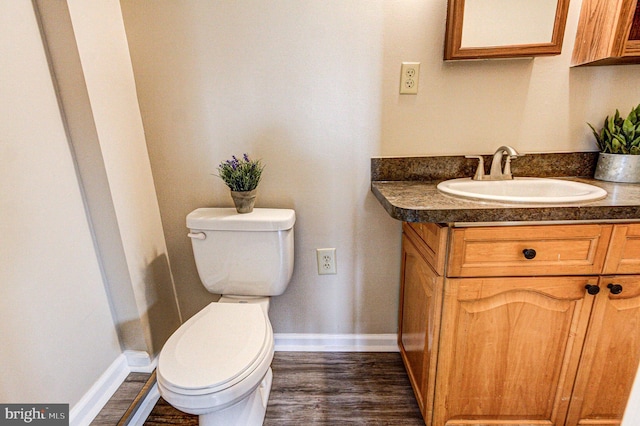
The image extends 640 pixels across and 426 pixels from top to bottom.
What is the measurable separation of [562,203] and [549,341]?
428 mm

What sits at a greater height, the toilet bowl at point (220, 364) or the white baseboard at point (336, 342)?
the toilet bowl at point (220, 364)

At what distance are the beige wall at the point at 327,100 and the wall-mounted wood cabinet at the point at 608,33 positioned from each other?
0.14ft

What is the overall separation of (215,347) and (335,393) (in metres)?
0.61

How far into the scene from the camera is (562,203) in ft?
2.66

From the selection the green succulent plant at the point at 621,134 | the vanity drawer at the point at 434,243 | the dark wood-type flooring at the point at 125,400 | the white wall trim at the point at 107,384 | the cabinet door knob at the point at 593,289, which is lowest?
the dark wood-type flooring at the point at 125,400

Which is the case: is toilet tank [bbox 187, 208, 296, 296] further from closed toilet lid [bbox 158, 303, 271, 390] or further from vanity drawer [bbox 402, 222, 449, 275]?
vanity drawer [bbox 402, 222, 449, 275]

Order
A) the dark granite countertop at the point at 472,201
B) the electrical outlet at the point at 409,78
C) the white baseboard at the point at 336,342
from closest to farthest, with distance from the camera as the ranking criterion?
the dark granite countertop at the point at 472,201 → the electrical outlet at the point at 409,78 → the white baseboard at the point at 336,342

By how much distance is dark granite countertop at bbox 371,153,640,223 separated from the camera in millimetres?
797

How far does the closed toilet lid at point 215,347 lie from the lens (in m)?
0.84

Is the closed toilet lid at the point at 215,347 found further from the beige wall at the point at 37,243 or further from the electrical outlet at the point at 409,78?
the electrical outlet at the point at 409,78

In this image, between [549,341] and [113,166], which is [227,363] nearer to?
[113,166]

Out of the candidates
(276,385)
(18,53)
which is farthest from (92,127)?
A: (276,385)

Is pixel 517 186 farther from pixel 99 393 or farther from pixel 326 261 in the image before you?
pixel 99 393

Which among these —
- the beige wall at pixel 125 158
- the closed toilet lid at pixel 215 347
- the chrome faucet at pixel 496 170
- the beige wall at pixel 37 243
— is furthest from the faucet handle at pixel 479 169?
the beige wall at pixel 37 243
